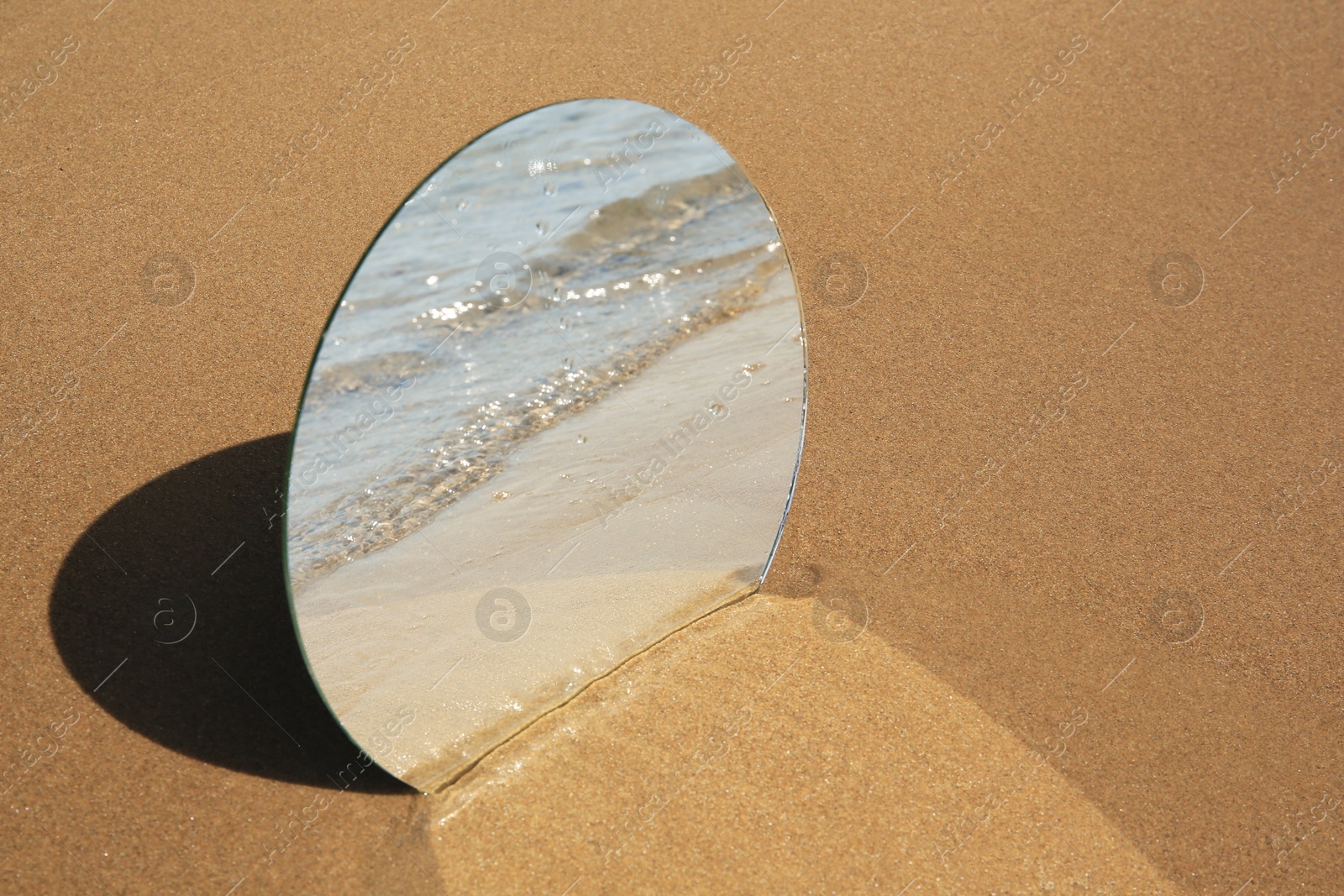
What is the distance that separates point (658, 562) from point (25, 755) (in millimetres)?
2080

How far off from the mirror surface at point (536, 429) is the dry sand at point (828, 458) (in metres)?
0.34

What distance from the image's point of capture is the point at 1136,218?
5297 mm

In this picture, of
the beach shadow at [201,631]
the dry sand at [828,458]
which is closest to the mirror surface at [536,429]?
the dry sand at [828,458]

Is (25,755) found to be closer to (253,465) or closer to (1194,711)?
(253,465)

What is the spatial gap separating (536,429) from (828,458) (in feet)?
5.58

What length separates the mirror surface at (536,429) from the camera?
2.68m

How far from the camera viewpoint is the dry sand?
122 inches

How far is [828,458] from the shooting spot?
4.36 m

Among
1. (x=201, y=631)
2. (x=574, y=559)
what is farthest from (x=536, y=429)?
(x=201, y=631)

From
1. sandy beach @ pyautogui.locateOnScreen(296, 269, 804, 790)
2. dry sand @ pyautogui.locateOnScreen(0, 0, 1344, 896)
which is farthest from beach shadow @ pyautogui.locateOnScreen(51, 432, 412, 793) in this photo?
sandy beach @ pyautogui.locateOnScreen(296, 269, 804, 790)

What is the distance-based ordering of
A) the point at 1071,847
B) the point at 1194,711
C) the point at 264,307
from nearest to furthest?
1. the point at 1071,847
2. the point at 1194,711
3. the point at 264,307

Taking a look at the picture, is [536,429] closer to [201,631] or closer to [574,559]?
[574,559]

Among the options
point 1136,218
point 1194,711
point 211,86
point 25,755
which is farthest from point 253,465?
point 1136,218

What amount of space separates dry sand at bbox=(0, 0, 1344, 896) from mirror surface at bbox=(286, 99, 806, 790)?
1.11 feet
